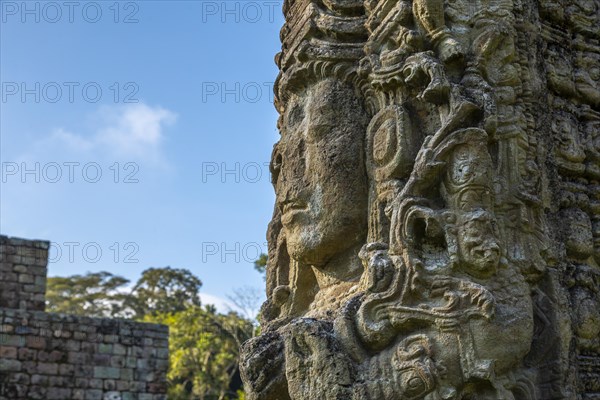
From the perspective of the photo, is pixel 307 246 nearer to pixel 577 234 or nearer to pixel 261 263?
pixel 577 234

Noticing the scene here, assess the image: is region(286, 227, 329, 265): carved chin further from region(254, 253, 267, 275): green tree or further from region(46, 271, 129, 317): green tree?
region(46, 271, 129, 317): green tree

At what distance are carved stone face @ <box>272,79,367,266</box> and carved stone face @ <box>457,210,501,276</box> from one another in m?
0.62

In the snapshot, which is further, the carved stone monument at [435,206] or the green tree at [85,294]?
the green tree at [85,294]

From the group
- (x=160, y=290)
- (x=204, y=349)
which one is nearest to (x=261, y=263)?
(x=204, y=349)

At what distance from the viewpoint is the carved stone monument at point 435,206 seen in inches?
128

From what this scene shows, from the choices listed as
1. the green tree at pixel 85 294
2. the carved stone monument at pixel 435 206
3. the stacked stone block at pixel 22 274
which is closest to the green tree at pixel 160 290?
the green tree at pixel 85 294

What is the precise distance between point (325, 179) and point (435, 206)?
59 cm

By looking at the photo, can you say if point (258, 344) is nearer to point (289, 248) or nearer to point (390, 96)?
point (289, 248)

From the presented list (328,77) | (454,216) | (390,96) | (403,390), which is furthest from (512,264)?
(328,77)

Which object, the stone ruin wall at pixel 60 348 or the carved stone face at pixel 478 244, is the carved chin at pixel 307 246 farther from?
the stone ruin wall at pixel 60 348

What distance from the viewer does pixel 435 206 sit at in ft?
11.3

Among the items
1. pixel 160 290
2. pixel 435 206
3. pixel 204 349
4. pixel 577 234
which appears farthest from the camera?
pixel 160 290

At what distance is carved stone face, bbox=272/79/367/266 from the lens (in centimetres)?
380

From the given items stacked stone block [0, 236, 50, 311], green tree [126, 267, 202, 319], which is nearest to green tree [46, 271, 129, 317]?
green tree [126, 267, 202, 319]
